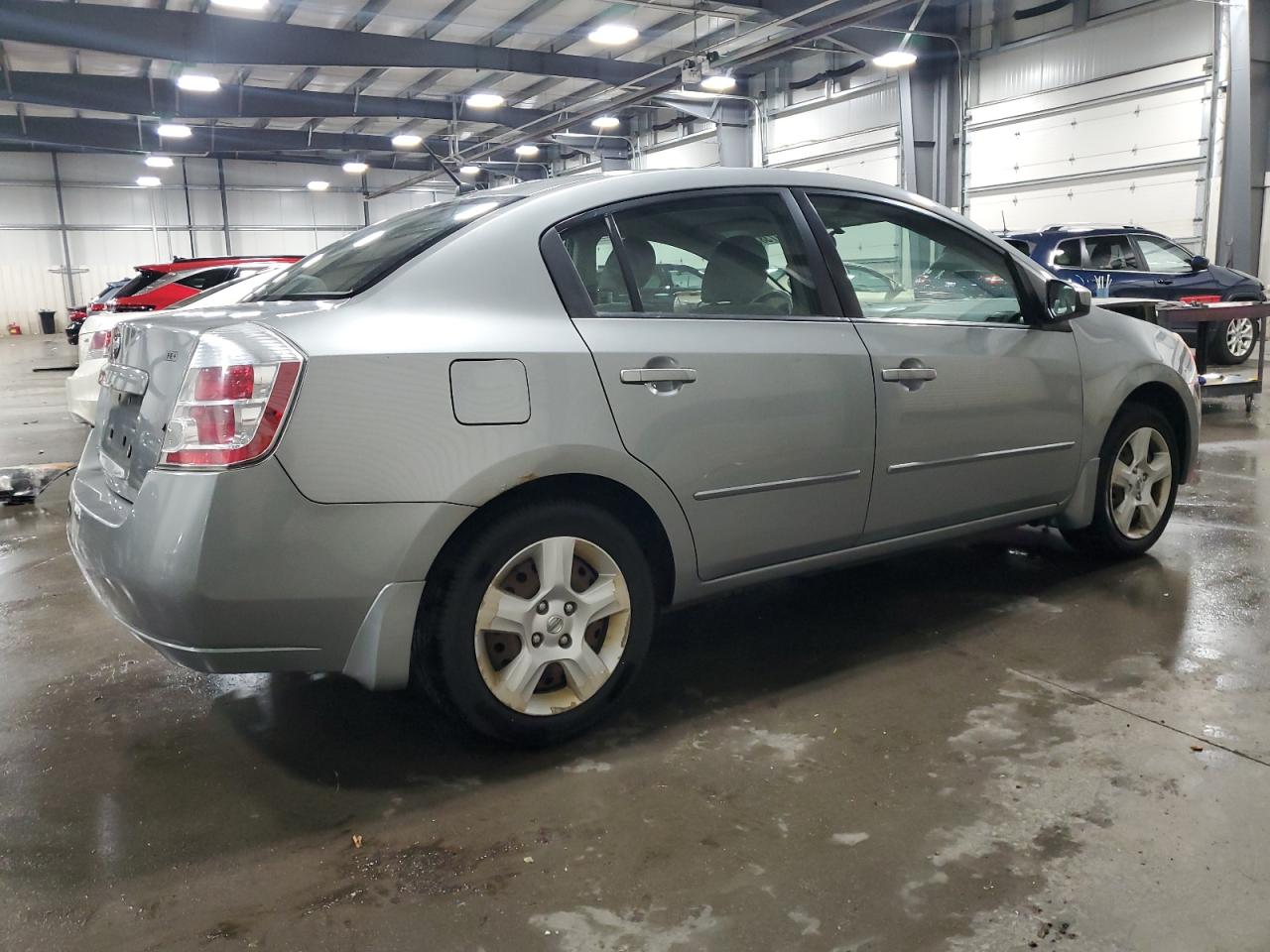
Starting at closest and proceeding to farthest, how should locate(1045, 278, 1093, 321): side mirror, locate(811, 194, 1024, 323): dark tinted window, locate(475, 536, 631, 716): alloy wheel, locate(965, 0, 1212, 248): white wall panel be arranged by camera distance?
1. locate(475, 536, 631, 716): alloy wheel
2. locate(811, 194, 1024, 323): dark tinted window
3. locate(1045, 278, 1093, 321): side mirror
4. locate(965, 0, 1212, 248): white wall panel

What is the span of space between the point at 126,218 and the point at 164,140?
5452 millimetres

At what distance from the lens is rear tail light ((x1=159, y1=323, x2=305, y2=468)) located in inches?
81.2

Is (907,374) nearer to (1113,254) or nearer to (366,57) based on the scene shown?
(1113,254)

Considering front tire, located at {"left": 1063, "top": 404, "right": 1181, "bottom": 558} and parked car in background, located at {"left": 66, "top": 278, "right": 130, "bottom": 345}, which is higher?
parked car in background, located at {"left": 66, "top": 278, "right": 130, "bottom": 345}

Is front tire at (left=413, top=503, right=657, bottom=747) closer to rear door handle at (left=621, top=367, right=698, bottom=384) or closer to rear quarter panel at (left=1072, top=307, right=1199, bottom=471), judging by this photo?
rear door handle at (left=621, top=367, right=698, bottom=384)

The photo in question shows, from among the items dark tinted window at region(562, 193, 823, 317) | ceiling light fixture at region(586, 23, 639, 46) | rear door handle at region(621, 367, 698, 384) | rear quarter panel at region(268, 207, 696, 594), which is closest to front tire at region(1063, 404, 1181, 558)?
dark tinted window at region(562, 193, 823, 317)

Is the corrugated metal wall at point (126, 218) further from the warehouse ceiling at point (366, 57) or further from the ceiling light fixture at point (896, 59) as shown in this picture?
the ceiling light fixture at point (896, 59)

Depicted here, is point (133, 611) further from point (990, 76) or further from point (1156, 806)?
point (990, 76)

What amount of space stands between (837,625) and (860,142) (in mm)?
16512

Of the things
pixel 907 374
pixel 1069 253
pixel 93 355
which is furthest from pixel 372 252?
pixel 1069 253

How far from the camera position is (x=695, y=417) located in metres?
2.55

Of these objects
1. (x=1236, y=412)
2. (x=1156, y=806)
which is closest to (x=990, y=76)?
(x=1236, y=412)

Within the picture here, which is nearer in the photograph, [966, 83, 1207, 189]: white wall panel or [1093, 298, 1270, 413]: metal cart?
[1093, 298, 1270, 413]: metal cart

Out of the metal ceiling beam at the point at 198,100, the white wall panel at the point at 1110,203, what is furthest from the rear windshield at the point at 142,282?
the white wall panel at the point at 1110,203
